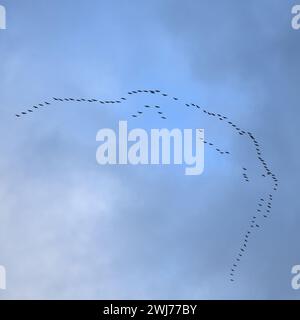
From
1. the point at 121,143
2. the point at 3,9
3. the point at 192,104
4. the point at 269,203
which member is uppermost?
the point at 3,9

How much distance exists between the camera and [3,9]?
24.1 m
